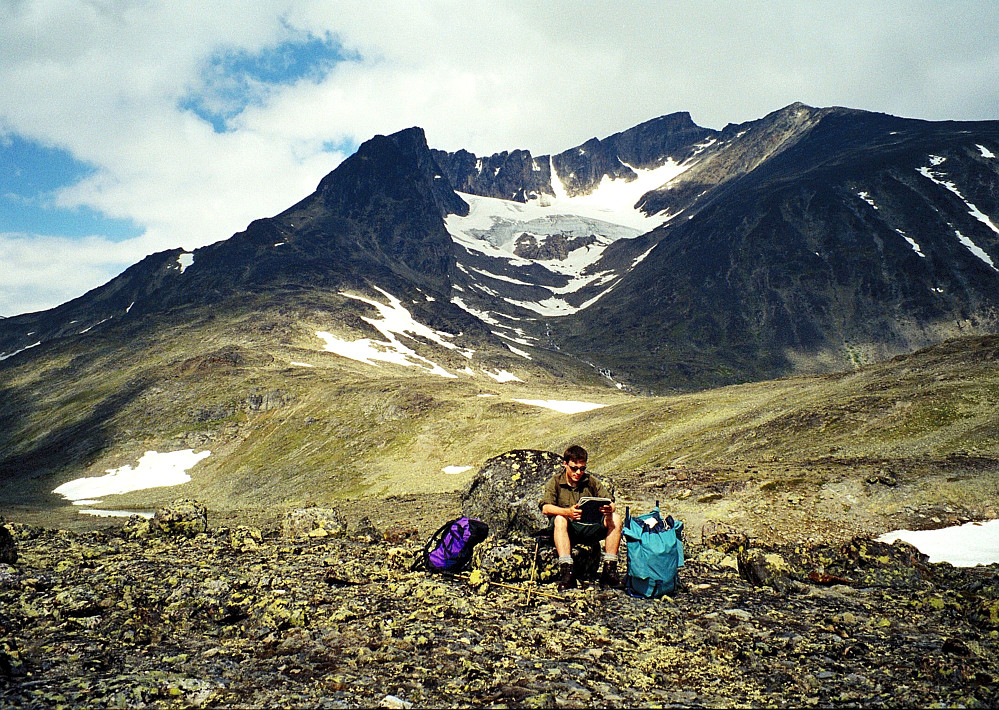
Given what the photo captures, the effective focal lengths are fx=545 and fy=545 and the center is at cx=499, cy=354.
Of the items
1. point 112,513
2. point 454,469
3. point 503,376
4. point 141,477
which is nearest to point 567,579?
point 454,469

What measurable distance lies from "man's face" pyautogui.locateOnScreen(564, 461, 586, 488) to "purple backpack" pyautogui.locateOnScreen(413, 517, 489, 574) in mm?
2778

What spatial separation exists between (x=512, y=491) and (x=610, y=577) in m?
5.28

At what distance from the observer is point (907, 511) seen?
18875 millimetres

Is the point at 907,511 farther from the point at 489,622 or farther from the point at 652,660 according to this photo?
the point at 489,622

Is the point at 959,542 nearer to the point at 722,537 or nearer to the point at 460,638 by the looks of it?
the point at 722,537

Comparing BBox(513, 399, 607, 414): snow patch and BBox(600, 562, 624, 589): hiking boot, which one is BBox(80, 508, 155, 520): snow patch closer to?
BBox(513, 399, 607, 414): snow patch

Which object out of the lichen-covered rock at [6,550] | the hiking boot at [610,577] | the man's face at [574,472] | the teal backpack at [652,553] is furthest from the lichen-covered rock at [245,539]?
the teal backpack at [652,553]

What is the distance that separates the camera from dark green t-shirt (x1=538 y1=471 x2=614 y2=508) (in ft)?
40.3

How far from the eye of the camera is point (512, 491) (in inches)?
666

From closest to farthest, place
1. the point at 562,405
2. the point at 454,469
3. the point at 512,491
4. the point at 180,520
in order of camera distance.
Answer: the point at 512,491
the point at 180,520
the point at 454,469
the point at 562,405

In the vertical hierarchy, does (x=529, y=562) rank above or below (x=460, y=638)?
above

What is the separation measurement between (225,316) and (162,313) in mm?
25840

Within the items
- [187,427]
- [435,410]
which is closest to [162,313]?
[187,427]

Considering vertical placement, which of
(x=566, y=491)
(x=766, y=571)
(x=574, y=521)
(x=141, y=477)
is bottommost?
(x=141, y=477)
